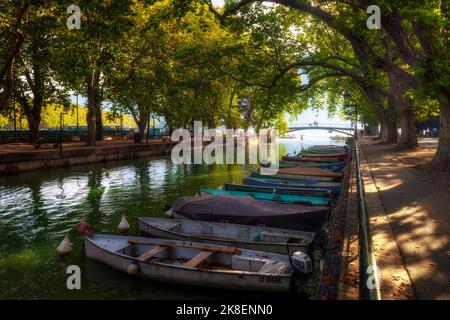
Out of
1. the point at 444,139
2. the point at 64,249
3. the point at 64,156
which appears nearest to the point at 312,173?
the point at 444,139

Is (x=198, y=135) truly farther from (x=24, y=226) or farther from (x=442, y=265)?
(x=442, y=265)

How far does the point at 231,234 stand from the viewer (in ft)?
41.8

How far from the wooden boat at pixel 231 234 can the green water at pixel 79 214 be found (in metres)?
1.91

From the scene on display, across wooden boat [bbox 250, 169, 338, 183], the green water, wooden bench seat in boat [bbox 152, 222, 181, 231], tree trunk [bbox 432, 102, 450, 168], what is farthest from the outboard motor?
tree trunk [bbox 432, 102, 450, 168]

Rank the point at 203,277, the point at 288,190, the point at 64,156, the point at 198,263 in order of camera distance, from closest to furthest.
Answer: the point at 203,277, the point at 198,263, the point at 288,190, the point at 64,156

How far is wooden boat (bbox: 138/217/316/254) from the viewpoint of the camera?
36.6 feet

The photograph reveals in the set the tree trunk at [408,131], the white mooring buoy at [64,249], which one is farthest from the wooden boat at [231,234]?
the tree trunk at [408,131]

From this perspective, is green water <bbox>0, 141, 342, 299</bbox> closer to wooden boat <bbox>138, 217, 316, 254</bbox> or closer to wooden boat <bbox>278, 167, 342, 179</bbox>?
wooden boat <bbox>138, 217, 316, 254</bbox>

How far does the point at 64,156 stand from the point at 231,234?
89.7 feet

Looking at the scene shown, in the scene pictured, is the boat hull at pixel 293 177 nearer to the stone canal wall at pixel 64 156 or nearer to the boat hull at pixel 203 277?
the boat hull at pixel 203 277

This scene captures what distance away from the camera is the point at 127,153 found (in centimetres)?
4481

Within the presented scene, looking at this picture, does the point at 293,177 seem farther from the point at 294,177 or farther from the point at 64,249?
the point at 64,249

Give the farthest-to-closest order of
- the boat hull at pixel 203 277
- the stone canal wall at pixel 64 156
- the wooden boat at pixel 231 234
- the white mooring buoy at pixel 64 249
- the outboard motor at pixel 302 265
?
the stone canal wall at pixel 64 156, the white mooring buoy at pixel 64 249, the wooden boat at pixel 231 234, the boat hull at pixel 203 277, the outboard motor at pixel 302 265

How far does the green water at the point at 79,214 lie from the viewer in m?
9.96
